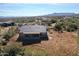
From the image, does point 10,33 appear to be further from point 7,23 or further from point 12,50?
point 12,50

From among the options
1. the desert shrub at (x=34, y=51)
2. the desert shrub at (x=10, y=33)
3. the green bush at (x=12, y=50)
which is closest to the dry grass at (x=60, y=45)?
the desert shrub at (x=34, y=51)

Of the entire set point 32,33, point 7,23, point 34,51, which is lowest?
point 34,51

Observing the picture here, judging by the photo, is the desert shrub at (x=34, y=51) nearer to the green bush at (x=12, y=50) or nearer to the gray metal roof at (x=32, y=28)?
the green bush at (x=12, y=50)

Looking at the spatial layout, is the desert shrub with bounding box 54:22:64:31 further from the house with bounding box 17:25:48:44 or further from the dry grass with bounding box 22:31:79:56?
the house with bounding box 17:25:48:44

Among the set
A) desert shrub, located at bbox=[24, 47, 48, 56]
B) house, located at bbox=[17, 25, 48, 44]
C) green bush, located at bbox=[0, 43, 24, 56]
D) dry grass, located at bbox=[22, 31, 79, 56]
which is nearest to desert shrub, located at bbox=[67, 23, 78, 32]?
dry grass, located at bbox=[22, 31, 79, 56]

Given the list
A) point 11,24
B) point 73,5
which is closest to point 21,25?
point 11,24

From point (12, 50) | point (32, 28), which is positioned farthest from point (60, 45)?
point (12, 50)

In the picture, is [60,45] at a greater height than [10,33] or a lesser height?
lesser

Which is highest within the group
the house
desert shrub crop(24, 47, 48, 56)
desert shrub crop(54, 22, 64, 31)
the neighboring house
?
the neighboring house
